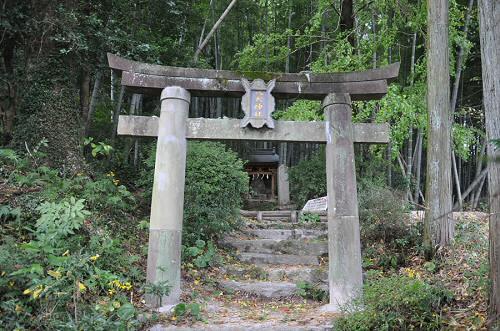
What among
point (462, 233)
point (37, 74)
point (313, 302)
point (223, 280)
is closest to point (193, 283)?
point (223, 280)

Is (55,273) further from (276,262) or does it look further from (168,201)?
(276,262)

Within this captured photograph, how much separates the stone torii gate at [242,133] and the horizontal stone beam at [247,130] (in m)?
0.01

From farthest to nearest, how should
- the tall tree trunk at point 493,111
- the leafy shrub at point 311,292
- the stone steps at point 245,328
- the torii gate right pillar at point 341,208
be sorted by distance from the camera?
the leafy shrub at point 311,292 → the torii gate right pillar at point 341,208 → the stone steps at point 245,328 → the tall tree trunk at point 493,111

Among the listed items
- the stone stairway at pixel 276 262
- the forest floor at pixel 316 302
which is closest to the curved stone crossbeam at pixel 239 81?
the forest floor at pixel 316 302

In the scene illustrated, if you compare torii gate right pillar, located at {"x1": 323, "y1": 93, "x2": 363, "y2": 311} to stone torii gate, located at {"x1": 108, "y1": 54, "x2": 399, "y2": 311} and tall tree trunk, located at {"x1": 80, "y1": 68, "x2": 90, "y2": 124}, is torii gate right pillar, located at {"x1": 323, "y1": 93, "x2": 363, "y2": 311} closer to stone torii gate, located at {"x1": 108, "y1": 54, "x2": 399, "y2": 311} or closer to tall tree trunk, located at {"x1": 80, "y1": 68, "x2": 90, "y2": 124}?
stone torii gate, located at {"x1": 108, "y1": 54, "x2": 399, "y2": 311}

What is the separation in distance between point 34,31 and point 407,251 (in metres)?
7.71

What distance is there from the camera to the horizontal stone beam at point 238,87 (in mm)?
5855

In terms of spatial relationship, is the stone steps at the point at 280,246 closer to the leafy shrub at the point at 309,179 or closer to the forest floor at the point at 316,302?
the forest floor at the point at 316,302

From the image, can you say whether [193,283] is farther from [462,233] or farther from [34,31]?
[34,31]

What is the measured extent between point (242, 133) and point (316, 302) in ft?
8.34

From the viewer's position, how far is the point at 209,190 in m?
7.80

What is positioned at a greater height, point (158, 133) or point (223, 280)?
point (158, 133)

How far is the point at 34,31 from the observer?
827 centimetres

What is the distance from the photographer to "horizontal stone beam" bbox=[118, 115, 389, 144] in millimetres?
5812
